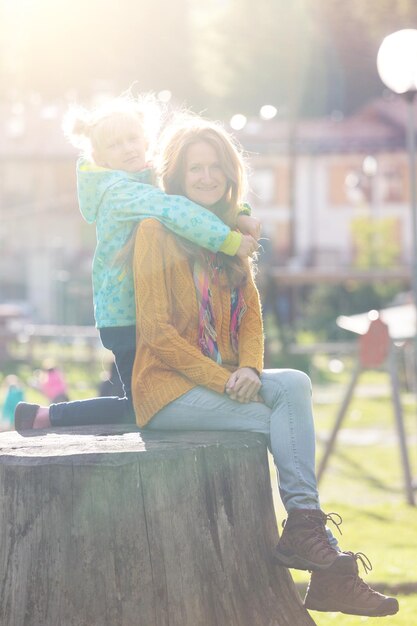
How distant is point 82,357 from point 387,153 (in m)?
31.9

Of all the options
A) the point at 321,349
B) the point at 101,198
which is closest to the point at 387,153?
the point at 321,349

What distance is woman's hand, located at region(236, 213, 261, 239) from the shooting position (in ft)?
15.8

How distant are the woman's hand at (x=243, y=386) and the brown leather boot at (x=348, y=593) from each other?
0.61 metres

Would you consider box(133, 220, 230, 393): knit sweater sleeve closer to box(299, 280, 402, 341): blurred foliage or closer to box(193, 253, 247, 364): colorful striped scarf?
box(193, 253, 247, 364): colorful striped scarf

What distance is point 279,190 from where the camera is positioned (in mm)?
54156

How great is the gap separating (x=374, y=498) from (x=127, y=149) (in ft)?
18.8

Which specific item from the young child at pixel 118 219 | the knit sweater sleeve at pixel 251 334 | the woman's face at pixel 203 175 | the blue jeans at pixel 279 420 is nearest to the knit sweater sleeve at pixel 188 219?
the young child at pixel 118 219

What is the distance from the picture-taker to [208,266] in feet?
15.6

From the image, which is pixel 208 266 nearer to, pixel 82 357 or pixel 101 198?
pixel 101 198

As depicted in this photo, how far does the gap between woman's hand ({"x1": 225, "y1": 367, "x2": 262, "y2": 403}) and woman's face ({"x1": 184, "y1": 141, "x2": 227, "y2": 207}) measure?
656mm

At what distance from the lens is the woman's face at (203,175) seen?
4.77m

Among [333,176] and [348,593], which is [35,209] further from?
[348,593]

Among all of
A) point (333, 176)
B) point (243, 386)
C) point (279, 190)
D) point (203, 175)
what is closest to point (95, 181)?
point (203, 175)

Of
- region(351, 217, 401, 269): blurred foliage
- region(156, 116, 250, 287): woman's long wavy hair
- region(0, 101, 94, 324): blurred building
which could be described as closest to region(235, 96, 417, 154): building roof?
region(351, 217, 401, 269): blurred foliage
